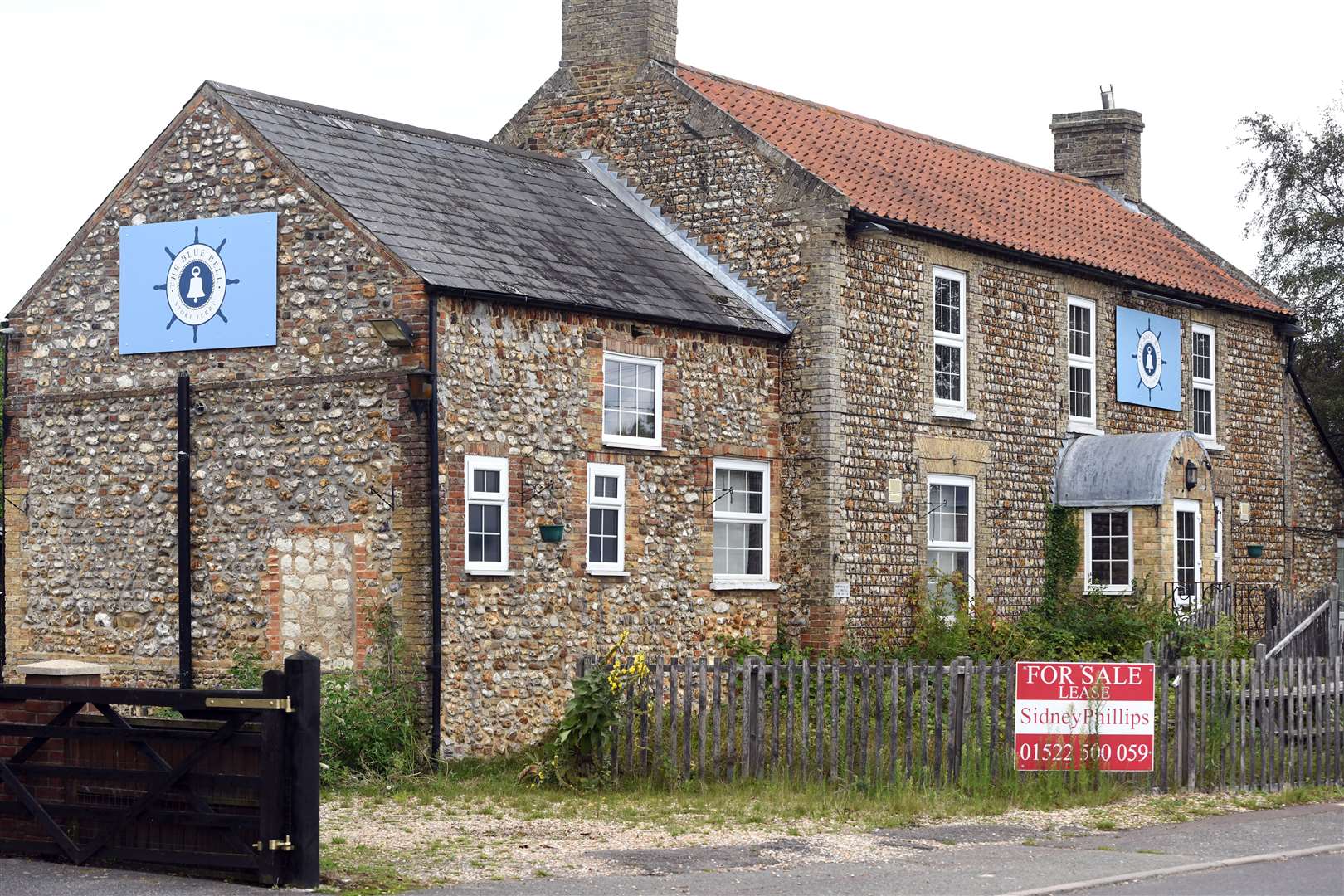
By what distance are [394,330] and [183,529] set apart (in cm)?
375

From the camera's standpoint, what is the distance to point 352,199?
19781mm

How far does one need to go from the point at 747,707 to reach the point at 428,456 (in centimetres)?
418

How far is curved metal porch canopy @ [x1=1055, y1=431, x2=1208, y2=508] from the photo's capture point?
25.4 meters

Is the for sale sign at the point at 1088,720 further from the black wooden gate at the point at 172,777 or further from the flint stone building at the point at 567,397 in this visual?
the black wooden gate at the point at 172,777

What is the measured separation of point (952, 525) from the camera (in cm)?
2489

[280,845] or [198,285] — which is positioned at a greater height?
[198,285]

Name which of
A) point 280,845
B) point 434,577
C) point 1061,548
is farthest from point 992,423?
point 280,845

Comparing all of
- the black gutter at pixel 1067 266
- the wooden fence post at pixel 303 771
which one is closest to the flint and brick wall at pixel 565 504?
the black gutter at pixel 1067 266

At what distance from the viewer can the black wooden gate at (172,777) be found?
11891mm

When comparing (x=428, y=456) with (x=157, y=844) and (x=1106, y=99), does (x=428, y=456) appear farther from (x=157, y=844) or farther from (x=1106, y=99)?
(x=1106, y=99)

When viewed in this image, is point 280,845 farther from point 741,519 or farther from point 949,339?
point 949,339

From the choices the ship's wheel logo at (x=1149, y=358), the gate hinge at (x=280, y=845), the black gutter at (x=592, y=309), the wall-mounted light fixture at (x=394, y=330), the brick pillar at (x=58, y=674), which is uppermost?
the ship's wheel logo at (x=1149, y=358)

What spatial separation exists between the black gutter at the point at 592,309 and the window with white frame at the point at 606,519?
1725 millimetres

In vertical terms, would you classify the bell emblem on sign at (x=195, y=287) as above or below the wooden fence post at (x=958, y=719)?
above
